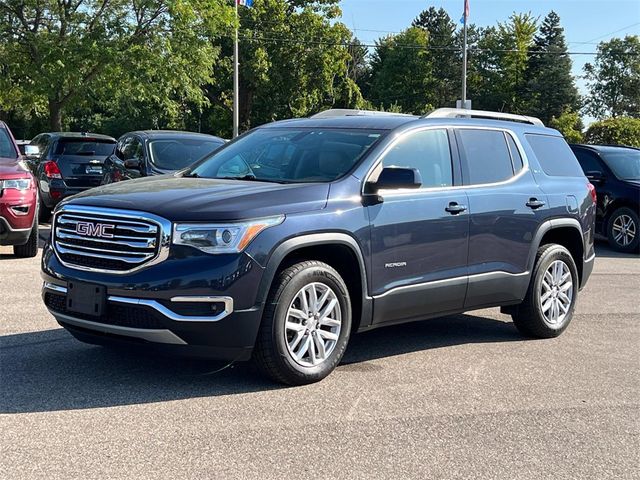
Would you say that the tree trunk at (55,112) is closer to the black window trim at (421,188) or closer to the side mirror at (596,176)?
the side mirror at (596,176)

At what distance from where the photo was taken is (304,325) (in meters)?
4.95

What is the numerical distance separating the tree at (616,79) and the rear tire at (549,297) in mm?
86621

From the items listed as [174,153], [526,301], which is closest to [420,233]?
[526,301]

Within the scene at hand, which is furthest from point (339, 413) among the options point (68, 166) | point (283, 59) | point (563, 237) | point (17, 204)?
point (283, 59)

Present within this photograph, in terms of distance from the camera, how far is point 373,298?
5.27 m

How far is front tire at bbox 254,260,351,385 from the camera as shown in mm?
4746

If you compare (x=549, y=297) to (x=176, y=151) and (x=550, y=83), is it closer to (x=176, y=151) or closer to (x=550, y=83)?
(x=176, y=151)

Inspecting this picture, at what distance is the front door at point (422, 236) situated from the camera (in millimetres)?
5320

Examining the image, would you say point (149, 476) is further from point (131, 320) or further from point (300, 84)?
point (300, 84)

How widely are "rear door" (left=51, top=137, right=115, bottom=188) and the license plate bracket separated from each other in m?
9.37

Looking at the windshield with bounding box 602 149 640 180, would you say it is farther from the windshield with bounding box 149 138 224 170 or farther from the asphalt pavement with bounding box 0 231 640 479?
the asphalt pavement with bounding box 0 231 640 479

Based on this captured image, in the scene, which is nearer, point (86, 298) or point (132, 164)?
point (86, 298)

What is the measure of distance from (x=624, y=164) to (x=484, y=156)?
8.72 m

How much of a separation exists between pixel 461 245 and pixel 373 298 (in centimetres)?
96
